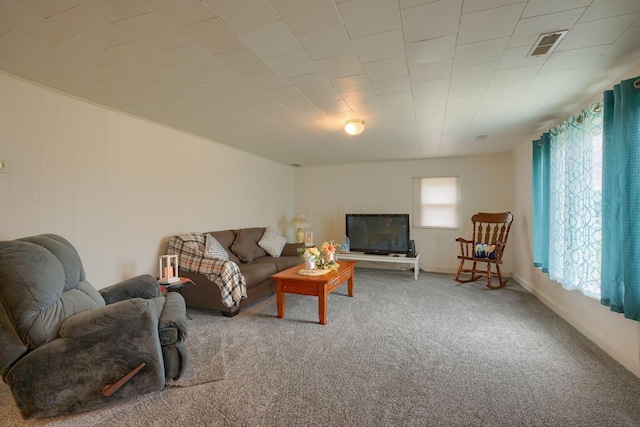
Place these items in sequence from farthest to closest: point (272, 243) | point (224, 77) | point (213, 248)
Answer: point (272, 243), point (213, 248), point (224, 77)

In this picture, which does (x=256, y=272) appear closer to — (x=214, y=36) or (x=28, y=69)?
(x=214, y=36)

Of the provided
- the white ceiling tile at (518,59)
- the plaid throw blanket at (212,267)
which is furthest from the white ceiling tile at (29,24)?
the white ceiling tile at (518,59)

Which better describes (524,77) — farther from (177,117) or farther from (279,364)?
(177,117)

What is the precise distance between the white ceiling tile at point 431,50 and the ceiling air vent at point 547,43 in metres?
0.51

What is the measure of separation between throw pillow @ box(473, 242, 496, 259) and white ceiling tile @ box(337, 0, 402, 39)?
406cm

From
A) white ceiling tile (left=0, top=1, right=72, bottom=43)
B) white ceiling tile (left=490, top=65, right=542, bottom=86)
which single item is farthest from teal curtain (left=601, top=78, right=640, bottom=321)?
white ceiling tile (left=0, top=1, right=72, bottom=43)

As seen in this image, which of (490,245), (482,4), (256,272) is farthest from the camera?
(490,245)

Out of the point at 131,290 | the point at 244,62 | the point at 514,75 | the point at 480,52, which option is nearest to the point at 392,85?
the point at 480,52

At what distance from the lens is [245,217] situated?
511cm

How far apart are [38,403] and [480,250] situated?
17.2 feet

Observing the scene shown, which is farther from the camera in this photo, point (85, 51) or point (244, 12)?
point (85, 51)

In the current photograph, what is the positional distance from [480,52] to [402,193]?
158 inches

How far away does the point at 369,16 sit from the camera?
156cm

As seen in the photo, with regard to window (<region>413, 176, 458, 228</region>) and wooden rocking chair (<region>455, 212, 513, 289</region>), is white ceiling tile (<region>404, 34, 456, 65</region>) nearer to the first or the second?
wooden rocking chair (<region>455, 212, 513, 289</region>)
